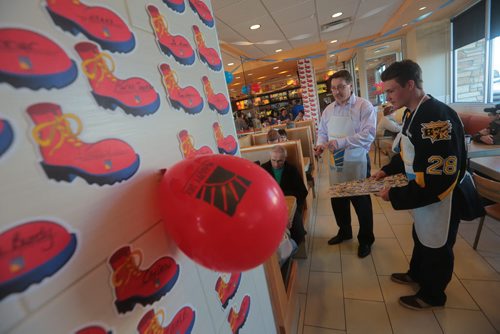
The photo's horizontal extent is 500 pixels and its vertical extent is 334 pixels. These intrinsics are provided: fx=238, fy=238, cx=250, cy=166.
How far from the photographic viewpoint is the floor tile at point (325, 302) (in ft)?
5.56

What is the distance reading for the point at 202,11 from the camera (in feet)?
3.37

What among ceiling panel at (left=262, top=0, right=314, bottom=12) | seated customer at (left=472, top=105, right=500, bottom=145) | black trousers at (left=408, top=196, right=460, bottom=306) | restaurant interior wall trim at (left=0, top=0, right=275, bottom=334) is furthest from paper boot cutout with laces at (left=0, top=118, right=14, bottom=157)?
ceiling panel at (left=262, top=0, right=314, bottom=12)

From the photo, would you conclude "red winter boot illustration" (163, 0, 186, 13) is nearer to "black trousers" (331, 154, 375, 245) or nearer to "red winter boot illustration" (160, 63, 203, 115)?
"red winter boot illustration" (160, 63, 203, 115)

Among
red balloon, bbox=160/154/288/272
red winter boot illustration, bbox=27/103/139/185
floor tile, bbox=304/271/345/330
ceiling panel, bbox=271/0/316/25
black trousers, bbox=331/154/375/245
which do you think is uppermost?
ceiling panel, bbox=271/0/316/25

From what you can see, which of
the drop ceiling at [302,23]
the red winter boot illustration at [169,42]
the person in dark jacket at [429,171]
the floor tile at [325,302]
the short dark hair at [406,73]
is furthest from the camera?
the drop ceiling at [302,23]

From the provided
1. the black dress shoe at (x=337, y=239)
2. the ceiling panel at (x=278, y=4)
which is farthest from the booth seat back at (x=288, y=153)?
the ceiling panel at (x=278, y=4)

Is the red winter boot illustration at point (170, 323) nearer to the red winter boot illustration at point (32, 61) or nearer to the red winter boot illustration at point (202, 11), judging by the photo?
the red winter boot illustration at point (32, 61)

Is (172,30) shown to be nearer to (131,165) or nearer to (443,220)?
(131,165)

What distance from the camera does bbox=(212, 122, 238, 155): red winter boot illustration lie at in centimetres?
104

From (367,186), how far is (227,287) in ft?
3.89

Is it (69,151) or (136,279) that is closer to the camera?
(69,151)

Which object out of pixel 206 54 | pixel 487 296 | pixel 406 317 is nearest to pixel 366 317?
pixel 406 317

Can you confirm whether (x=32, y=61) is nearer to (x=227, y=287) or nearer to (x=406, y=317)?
(x=227, y=287)

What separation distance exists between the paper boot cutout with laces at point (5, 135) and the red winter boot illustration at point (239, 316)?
0.89 m
